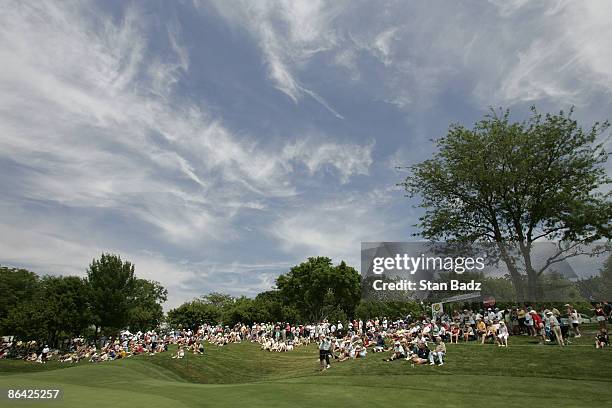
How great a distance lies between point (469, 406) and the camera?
13.4 m

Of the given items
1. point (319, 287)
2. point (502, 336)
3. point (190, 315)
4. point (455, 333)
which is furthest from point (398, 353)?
point (190, 315)

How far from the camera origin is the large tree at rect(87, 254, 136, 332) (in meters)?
57.8

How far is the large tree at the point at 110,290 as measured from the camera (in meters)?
57.8

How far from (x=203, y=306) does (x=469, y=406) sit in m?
80.7

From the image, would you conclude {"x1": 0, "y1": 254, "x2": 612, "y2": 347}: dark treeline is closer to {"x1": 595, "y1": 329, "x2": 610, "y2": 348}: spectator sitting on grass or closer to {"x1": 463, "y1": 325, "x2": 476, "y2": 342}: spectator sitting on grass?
{"x1": 463, "y1": 325, "x2": 476, "y2": 342}: spectator sitting on grass

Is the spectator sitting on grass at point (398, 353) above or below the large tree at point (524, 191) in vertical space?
below

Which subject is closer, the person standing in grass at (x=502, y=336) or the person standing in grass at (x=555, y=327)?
the person standing in grass at (x=555, y=327)

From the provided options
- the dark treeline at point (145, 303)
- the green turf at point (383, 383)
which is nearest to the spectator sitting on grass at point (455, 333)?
the green turf at point (383, 383)

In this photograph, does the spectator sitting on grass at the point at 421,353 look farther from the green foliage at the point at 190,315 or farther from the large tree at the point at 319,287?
the green foliage at the point at 190,315

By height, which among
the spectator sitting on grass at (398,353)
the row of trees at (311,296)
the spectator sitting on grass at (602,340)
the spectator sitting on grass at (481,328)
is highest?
the row of trees at (311,296)

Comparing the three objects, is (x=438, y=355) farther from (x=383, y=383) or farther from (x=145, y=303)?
(x=145, y=303)

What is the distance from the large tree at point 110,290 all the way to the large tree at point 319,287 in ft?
78.7

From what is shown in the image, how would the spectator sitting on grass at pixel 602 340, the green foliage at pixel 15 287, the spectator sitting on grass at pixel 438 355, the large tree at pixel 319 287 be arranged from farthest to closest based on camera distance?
the green foliage at pixel 15 287
the large tree at pixel 319 287
the spectator sitting on grass at pixel 438 355
the spectator sitting on grass at pixel 602 340

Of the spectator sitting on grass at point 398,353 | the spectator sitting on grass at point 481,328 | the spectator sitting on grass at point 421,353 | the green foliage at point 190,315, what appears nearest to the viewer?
the spectator sitting on grass at point 421,353
